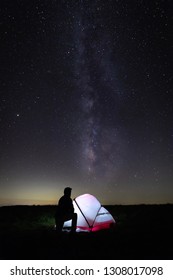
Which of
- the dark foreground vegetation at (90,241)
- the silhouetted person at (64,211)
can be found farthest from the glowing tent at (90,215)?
the silhouetted person at (64,211)

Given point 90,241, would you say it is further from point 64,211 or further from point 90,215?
point 90,215

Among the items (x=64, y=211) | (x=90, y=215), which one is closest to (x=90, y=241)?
(x=64, y=211)

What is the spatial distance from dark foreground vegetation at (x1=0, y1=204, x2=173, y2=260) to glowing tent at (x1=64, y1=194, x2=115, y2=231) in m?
0.55

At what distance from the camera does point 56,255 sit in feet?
27.5

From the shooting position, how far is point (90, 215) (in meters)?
13.4

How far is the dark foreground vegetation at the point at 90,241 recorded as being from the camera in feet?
27.7

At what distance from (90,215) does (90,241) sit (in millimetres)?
3049

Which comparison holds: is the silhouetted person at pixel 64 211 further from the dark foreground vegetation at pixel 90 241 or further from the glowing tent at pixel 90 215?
the glowing tent at pixel 90 215

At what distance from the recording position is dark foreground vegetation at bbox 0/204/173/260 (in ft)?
27.7

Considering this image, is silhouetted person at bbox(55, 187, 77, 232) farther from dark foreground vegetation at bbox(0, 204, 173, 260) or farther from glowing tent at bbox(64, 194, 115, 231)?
glowing tent at bbox(64, 194, 115, 231)

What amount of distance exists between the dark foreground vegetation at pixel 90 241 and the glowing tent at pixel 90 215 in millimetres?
549

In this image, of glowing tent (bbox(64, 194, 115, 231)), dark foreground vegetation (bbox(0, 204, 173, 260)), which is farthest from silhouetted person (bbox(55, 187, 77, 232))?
glowing tent (bbox(64, 194, 115, 231))
